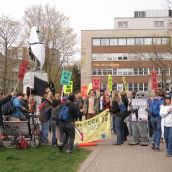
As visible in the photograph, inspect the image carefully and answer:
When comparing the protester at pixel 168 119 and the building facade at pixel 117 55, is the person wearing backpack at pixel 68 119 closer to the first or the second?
the protester at pixel 168 119

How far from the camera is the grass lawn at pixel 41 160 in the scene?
11461 millimetres

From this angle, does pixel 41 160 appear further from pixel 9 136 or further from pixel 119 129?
pixel 119 129

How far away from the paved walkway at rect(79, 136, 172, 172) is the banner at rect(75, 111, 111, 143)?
0.96 meters

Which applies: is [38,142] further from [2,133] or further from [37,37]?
[37,37]

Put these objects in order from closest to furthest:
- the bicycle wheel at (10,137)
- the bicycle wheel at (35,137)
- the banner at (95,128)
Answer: the bicycle wheel at (10,137)
the bicycle wheel at (35,137)
the banner at (95,128)

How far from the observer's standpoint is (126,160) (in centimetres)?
1300

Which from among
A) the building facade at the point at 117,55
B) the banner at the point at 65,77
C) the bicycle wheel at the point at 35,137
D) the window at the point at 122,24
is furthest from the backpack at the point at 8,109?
the window at the point at 122,24

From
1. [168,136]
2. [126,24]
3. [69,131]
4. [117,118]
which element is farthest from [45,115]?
[126,24]

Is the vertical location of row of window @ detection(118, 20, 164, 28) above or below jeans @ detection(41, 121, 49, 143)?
above

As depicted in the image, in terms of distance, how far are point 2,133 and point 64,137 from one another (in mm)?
1967

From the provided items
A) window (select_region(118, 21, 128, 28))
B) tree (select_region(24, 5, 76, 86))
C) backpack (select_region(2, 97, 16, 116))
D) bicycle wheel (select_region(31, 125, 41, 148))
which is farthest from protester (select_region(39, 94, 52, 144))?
window (select_region(118, 21, 128, 28))

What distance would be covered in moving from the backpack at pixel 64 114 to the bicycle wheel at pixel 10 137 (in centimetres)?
176

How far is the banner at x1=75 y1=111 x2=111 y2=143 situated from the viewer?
56.2 ft

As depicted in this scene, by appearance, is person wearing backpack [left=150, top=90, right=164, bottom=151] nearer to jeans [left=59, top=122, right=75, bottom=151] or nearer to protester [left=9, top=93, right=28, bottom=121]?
jeans [left=59, top=122, right=75, bottom=151]
